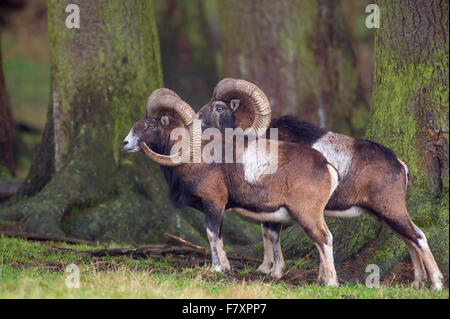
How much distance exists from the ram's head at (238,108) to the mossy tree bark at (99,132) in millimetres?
2305

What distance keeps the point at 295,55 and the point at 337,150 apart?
7436mm

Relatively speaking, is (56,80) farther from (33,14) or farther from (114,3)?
(33,14)

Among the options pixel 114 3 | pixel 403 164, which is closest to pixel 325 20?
pixel 114 3

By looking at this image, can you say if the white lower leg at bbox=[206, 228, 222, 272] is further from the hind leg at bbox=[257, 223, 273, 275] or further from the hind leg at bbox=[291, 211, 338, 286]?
the hind leg at bbox=[291, 211, 338, 286]

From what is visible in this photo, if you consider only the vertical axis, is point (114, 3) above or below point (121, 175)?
above

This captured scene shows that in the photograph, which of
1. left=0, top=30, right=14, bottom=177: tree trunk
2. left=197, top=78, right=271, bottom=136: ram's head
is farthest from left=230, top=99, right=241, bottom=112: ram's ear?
left=0, top=30, right=14, bottom=177: tree trunk

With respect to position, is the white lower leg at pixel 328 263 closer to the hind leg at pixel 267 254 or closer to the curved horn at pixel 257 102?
the hind leg at pixel 267 254

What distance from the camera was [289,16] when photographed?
1630 cm

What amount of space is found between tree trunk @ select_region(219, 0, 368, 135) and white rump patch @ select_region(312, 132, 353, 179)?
6.72 m

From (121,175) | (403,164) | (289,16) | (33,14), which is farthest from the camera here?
(33,14)

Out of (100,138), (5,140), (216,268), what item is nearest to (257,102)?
(216,268)

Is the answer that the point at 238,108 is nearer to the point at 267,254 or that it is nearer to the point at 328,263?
the point at 267,254

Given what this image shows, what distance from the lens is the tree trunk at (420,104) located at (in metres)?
9.16
